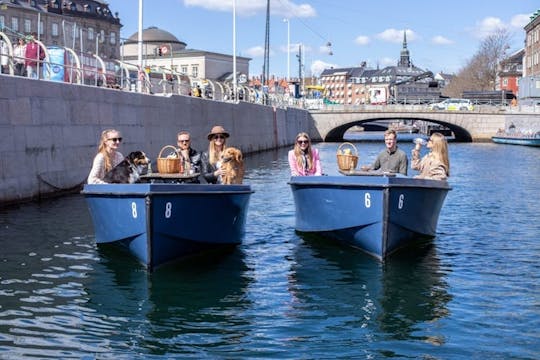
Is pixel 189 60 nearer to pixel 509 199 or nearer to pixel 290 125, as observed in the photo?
pixel 290 125

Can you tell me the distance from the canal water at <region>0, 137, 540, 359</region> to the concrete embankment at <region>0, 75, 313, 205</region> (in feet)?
→ 10.5

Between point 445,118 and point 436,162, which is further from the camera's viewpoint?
point 445,118

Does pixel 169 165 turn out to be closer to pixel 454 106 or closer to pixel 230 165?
pixel 230 165

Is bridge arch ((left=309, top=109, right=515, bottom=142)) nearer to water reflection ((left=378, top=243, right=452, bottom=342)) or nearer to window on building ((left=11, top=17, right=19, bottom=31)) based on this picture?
window on building ((left=11, top=17, right=19, bottom=31))

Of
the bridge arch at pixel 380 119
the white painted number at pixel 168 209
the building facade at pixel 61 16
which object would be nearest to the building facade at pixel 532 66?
the bridge arch at pixel 380 119

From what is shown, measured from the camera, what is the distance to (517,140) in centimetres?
6331

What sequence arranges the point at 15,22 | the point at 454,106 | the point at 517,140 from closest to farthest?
1. the point at 517,140
2. the point at 454,106
3. the point at 15,22

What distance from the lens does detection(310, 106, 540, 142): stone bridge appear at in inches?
2886

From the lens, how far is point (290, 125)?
6650cm

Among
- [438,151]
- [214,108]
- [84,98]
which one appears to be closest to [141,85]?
[84,98]

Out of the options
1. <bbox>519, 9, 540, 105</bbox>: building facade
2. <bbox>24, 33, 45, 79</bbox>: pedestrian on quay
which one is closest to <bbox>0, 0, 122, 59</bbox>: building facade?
<bbox>24, 33, 45, 79</bbox>: pedestrian on quay

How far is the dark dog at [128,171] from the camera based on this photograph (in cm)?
1120

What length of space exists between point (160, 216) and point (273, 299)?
1980 millimetres

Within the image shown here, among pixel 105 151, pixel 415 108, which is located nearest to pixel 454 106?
pixel 415 108
